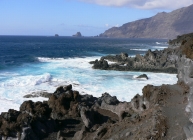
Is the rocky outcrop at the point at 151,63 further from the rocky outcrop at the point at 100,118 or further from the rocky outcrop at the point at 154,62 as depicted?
the rocky outcrop at the point at 100,118

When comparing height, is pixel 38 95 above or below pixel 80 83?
below

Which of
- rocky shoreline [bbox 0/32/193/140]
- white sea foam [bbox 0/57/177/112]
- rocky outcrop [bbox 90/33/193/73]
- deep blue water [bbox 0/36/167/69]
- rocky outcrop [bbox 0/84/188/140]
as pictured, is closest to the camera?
rocky shoreline [bbox 0/32/193/140]

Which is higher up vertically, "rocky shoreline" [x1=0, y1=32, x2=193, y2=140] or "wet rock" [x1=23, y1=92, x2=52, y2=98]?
"rocky shoreline" [x1=0, y1=32, x2=193, y2=140]

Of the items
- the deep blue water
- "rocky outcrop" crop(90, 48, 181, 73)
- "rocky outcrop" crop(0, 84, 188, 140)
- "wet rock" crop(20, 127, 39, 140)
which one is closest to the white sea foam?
"rocky outcrop" crop(90, 48, 181, 73)

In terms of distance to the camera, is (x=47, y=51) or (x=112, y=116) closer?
(x=112, y=116)

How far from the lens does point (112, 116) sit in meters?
25.6

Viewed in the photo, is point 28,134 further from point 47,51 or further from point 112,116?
point 47,51

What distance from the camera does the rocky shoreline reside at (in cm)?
1625

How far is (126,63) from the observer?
203 feet

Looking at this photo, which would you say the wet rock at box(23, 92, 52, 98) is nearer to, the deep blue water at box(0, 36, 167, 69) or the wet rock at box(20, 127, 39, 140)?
the wet rock at box(20, 127, 39, 140)

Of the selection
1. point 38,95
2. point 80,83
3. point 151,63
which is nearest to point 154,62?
point 151,63

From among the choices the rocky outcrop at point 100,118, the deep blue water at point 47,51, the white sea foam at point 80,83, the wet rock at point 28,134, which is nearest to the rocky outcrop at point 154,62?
the white sea foam at point 80,83

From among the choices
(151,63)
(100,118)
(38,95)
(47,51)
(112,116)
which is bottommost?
(38,95)

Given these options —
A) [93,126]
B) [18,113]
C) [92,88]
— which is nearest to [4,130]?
[18,113]
